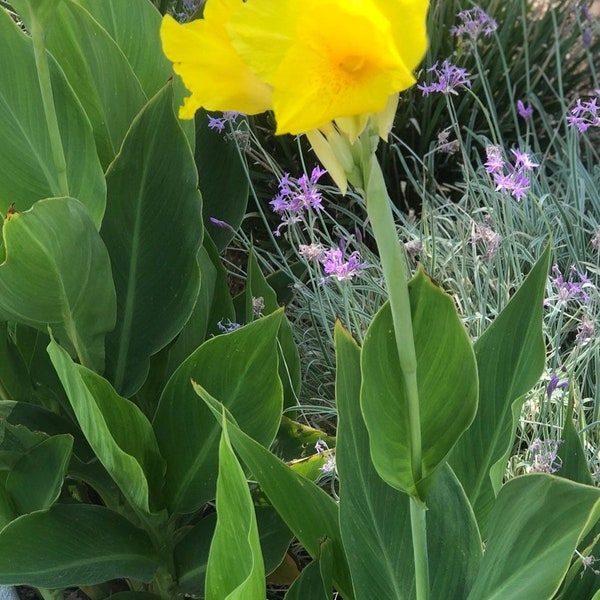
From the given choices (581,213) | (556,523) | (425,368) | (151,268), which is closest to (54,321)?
(151,268)

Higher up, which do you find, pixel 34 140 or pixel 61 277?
pixel 34 140

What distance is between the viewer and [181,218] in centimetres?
113

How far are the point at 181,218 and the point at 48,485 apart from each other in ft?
1.29

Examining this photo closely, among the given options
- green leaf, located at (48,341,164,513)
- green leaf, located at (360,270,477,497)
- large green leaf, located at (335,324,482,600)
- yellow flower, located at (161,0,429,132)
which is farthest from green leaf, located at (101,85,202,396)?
yellow flower, located at (161,0,429,132)

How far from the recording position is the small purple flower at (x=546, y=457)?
0.95 meters

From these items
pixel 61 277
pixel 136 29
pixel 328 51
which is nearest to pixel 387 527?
pixel 61 277

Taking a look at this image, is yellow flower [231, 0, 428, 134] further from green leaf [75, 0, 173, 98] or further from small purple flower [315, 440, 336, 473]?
green leaf [75, 0, 173, 98]

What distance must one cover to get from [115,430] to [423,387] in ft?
1.49

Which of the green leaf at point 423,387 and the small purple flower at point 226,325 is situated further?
the small purple flower at point 226,325

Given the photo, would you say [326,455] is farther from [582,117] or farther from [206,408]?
[582,117]

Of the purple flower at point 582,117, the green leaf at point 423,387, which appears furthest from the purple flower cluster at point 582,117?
the green leaf at point 423,387

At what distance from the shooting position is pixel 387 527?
0.92 metres

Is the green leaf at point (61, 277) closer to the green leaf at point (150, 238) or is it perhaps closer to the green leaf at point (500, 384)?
the green leaf at point (150, 238)

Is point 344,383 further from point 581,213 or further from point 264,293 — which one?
point 581,213
